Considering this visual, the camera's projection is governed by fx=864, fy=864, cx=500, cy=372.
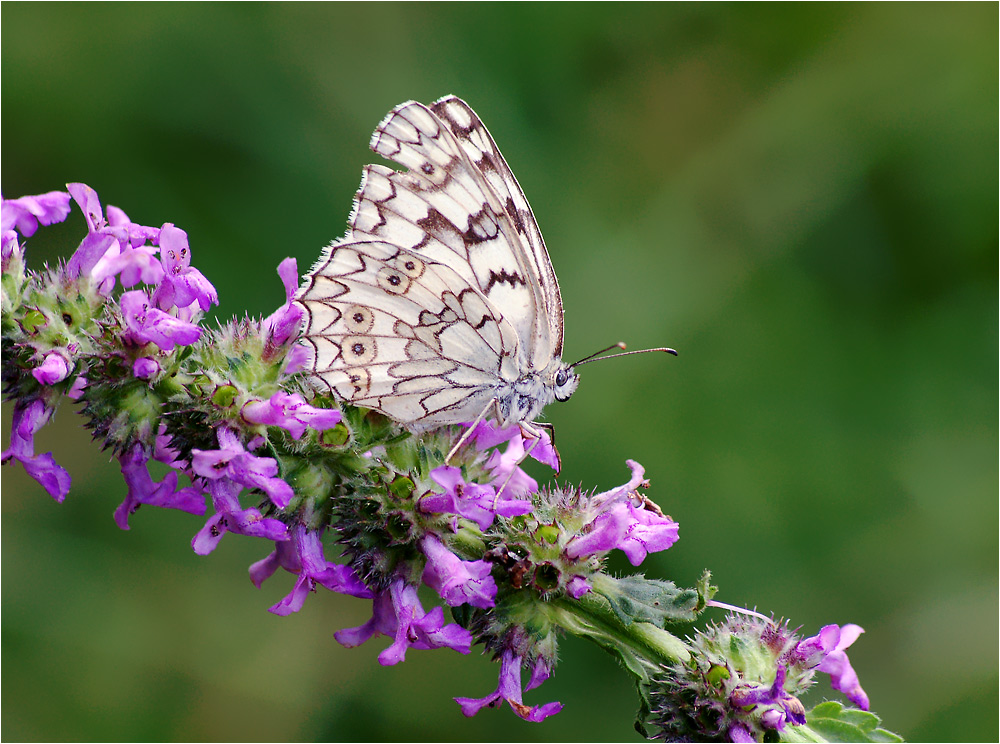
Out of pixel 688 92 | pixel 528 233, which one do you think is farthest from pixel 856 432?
pixel 528 233

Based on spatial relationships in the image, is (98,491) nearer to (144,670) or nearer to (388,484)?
(144,670)

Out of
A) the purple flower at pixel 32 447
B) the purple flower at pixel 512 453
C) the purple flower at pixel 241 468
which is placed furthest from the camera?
the purple flower at pixel 512 453

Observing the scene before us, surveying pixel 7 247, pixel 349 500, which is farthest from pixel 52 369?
pixel 349 500

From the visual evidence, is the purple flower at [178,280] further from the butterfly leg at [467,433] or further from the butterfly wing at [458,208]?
the butterfly leg at [467,433]

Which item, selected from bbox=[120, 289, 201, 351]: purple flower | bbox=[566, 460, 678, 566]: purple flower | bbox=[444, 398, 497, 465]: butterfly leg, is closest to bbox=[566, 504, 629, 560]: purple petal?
bbox=[566, 460, 678, 566]: purple flower

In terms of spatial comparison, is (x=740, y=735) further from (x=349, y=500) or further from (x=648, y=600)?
(x=349, y=500)

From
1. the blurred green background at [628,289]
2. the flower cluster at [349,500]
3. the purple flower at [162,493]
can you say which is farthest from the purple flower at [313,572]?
the blurred green background at [628,289]
